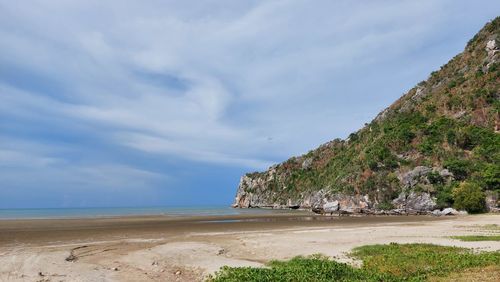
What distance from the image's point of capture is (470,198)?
77875 millimetres

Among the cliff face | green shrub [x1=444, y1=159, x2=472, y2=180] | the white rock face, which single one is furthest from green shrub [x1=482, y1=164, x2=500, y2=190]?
the white rock face

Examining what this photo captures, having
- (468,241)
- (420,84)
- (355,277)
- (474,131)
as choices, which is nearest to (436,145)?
(474,131)

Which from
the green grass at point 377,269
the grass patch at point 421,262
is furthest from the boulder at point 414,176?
the green grass at point 377,269

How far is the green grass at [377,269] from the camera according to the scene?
54.7 feet

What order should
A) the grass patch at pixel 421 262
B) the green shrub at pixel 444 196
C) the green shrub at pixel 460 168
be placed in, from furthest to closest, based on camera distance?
the green shrub at pixel 460 168 < the green shrub at pixel 444 196 < the grass patch at pixel 421 262

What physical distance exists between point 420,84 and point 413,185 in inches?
2395

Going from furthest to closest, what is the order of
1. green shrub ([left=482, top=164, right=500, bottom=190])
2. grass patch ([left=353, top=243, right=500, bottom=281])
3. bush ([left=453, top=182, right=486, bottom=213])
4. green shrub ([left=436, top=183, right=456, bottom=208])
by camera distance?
green shrub ([left=436, top=183, right=456, bottom=208]), green shrub ([left=482, top=164, right=500, bottom=190]), bush ([left=453, top=182, right=486, bottom=213]), grass patch ([left=353, top=243, right=500, bottom=281])

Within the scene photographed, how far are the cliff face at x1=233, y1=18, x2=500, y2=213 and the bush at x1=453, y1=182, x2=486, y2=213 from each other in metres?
4.26

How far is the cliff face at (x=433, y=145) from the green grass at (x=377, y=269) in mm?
71083

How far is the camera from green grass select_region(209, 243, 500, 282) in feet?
54.7

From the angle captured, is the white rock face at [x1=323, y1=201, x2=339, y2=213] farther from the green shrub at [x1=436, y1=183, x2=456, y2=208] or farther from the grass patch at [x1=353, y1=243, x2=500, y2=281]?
the grass patch at [x1=353, y1=243, x2=500, y2=281]

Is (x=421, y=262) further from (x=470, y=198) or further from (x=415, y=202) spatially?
(x=415, y=202)

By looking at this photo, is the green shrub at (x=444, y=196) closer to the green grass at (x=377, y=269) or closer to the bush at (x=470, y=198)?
the bush at (x=470, y=198)

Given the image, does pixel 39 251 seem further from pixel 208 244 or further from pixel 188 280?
pixel 188 280
